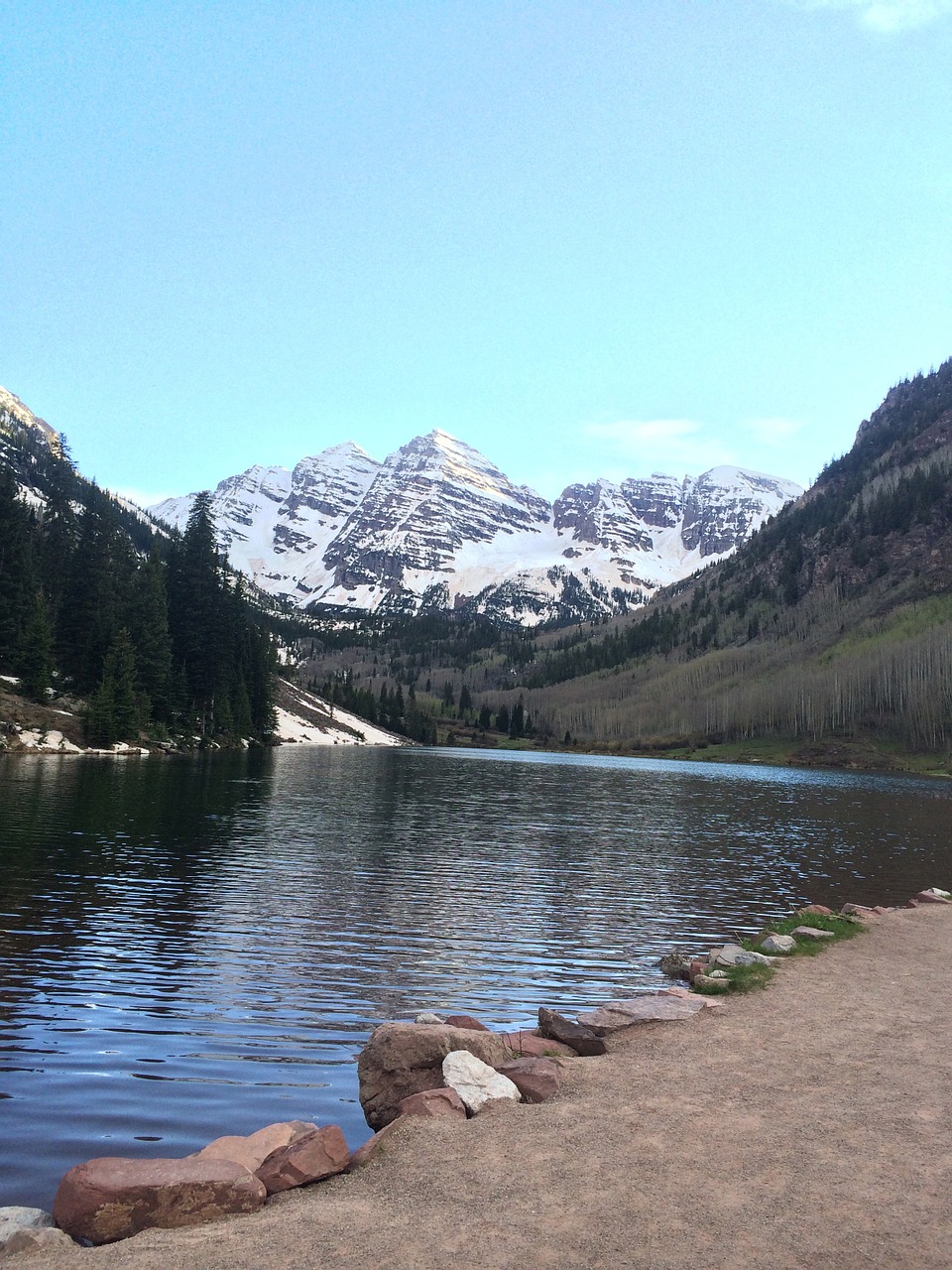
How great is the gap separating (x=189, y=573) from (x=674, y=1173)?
446 feet

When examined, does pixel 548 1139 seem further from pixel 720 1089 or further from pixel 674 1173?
pixel 720 1089

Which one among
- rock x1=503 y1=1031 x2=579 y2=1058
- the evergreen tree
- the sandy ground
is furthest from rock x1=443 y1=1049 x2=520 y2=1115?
the evergreen tree

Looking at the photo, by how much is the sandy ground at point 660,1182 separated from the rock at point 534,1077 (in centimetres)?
30

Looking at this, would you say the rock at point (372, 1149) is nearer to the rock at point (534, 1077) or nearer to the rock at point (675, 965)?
the rock at point (534, 1077)

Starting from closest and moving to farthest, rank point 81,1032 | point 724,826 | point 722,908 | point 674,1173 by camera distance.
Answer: point 674,1173 → point 81,1032 → point 722,908 → point 724,826

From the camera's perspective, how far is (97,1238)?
28.8 feet

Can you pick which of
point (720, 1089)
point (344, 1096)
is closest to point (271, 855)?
point (344, 1096)

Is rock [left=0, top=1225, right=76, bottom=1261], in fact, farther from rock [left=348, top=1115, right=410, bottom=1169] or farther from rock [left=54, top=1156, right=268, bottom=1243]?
rock [left=348, top=1115, right=410, bottom=1169]

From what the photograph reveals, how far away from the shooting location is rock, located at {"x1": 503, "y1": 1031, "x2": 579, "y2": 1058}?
48.4ft

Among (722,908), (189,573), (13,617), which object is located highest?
(189,573)

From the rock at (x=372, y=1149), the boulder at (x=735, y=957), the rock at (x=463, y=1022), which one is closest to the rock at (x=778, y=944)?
the boulder at (x=735, y=957)

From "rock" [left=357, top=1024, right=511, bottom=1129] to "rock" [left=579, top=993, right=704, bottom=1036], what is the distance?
4.05m

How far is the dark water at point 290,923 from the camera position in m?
13.5

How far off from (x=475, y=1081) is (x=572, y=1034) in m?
3.71
